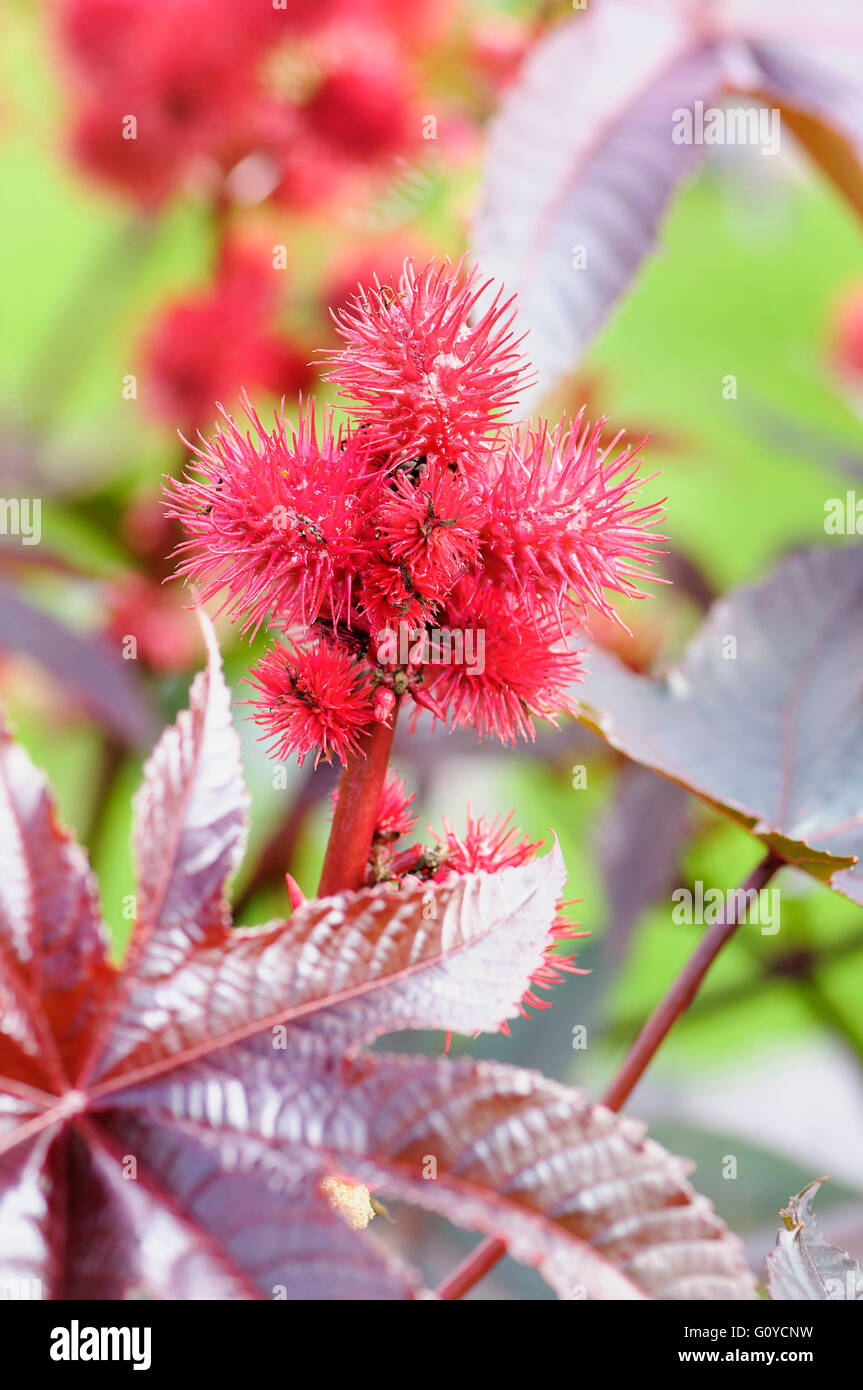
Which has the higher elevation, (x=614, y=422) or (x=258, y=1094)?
(x=614, y=422)

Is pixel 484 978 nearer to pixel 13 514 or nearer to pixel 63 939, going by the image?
pixel 63 939

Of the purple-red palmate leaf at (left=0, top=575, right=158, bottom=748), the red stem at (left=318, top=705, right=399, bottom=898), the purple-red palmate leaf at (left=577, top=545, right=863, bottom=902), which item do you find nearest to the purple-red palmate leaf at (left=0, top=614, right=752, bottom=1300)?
the red stem at (left=318, top=705, right=399, bottom=898)

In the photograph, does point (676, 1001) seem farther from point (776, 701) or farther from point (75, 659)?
point (75, 659)

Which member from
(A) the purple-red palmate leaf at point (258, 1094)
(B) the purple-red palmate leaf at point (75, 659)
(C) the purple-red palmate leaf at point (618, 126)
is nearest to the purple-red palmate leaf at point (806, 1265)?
(A) the purple-red palmate leaf at point (258, 1094)

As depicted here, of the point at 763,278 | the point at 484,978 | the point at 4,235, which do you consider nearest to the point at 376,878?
the point at 484,978

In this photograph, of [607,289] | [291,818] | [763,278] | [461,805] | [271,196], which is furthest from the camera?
[763,278]

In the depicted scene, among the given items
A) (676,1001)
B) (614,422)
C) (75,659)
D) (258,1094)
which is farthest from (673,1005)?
(614,422)

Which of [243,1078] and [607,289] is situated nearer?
[243,1078]
